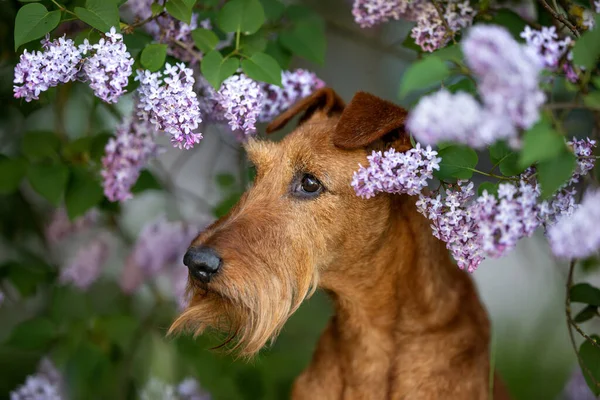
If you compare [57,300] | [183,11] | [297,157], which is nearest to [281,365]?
[57,300]

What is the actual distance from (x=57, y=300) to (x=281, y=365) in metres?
1.02

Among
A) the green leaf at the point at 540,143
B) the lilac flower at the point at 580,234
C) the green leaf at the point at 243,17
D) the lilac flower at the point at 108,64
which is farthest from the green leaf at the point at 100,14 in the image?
the lilac flower at the point at 580,234

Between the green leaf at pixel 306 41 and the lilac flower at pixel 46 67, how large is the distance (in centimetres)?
69

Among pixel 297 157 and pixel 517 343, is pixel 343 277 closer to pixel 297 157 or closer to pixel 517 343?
pixel 297 157

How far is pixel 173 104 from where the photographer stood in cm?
163

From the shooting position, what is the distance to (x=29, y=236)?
3.02 meters

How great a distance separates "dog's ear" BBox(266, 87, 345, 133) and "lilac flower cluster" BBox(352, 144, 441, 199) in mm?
448

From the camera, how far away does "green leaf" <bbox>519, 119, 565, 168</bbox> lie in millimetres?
1140

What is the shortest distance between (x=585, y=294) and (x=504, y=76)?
937 millimetres


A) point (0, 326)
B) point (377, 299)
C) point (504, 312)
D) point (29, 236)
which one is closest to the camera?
point (377, 299)

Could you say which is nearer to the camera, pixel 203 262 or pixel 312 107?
pixel 203 262

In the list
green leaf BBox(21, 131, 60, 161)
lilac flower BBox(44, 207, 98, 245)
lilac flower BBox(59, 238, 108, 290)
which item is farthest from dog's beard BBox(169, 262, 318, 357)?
lilac flower BBox(44, 207, 98, 245)

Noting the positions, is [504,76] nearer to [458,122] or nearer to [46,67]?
[458,122]

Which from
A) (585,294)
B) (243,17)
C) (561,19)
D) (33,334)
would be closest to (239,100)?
(243,17)
